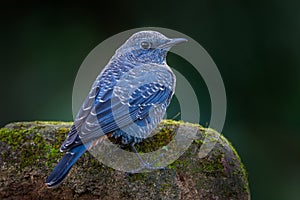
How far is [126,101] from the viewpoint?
475 centimetres

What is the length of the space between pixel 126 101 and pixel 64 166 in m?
0.84

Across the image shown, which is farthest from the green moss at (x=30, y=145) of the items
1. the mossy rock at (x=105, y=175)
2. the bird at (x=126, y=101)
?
the bird at (x=126, y=101)

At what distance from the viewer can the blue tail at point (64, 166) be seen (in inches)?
162

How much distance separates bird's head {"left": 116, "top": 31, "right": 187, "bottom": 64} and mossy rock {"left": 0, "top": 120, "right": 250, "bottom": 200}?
0.95m

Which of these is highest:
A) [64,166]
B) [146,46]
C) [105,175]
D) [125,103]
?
[146,46]

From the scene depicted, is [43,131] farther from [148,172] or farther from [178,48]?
[178,48]

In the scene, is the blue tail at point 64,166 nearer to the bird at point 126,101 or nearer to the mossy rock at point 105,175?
the bird at point 126,101

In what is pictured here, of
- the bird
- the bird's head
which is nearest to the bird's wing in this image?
the bird

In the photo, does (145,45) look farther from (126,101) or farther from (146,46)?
(126,101)

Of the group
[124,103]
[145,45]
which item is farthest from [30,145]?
[145,45]

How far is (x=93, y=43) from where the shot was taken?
8875 mm

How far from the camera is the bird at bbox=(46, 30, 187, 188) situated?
4.36m

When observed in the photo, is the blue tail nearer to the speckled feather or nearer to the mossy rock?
the speckled feather

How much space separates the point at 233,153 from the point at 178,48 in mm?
3584
